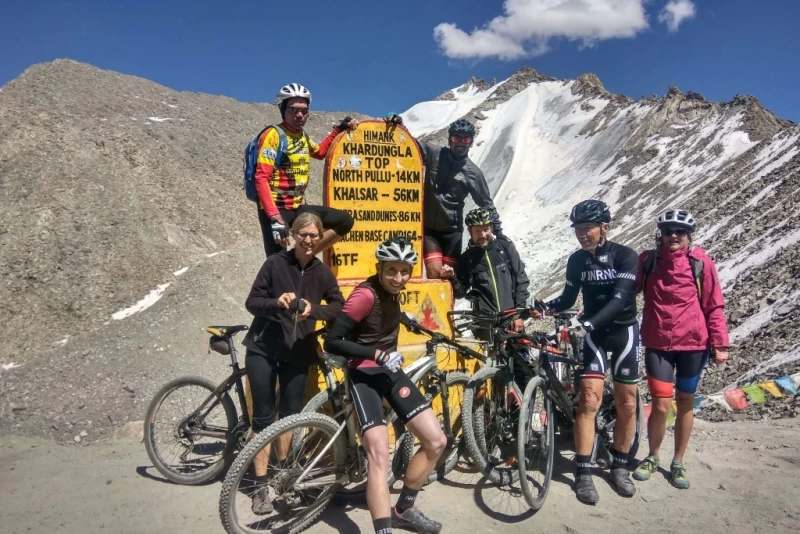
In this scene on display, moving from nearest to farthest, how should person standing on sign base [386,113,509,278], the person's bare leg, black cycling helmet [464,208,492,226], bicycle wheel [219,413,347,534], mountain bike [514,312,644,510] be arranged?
the person's bare leg
bicycle wheel [219,413,347,534]
mountain bike [514,312,644,510]
black cycling helmet [464,208,492,226]
person standing on sign base [386,113,509,278]

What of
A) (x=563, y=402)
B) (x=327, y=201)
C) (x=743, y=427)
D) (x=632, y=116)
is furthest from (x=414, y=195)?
(x=632, y=116)

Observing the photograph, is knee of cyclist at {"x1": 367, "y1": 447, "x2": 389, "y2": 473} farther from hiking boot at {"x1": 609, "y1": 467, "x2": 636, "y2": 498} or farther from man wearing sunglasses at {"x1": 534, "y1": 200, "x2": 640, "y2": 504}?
hiking boot at {"x1": 609, "y1": 467, "x2": 636, "y2": 498}

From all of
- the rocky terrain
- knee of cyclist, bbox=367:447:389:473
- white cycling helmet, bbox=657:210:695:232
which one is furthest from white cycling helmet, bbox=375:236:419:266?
the rocky terrain

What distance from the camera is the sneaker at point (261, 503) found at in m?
3.84

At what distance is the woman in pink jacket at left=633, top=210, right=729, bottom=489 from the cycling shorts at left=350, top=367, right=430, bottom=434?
2.13 m

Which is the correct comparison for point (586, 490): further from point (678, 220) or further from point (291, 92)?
point (291, 92)

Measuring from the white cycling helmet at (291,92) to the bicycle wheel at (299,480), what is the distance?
2.77 metres

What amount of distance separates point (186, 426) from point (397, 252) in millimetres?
2392

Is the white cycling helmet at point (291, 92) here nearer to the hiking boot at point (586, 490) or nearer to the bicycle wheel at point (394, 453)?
the bicycle wheel at point (394, 453)

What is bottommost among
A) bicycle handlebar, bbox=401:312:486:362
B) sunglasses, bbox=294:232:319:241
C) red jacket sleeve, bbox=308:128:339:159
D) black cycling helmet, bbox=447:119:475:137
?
bicycle handlebar, bbox=401:312:486:362

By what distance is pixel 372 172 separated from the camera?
5797 mm

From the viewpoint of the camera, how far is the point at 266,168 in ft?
16.2

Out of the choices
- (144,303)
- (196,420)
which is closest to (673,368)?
(196,420)

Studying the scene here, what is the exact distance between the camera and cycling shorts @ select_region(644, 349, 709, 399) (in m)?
4.61
